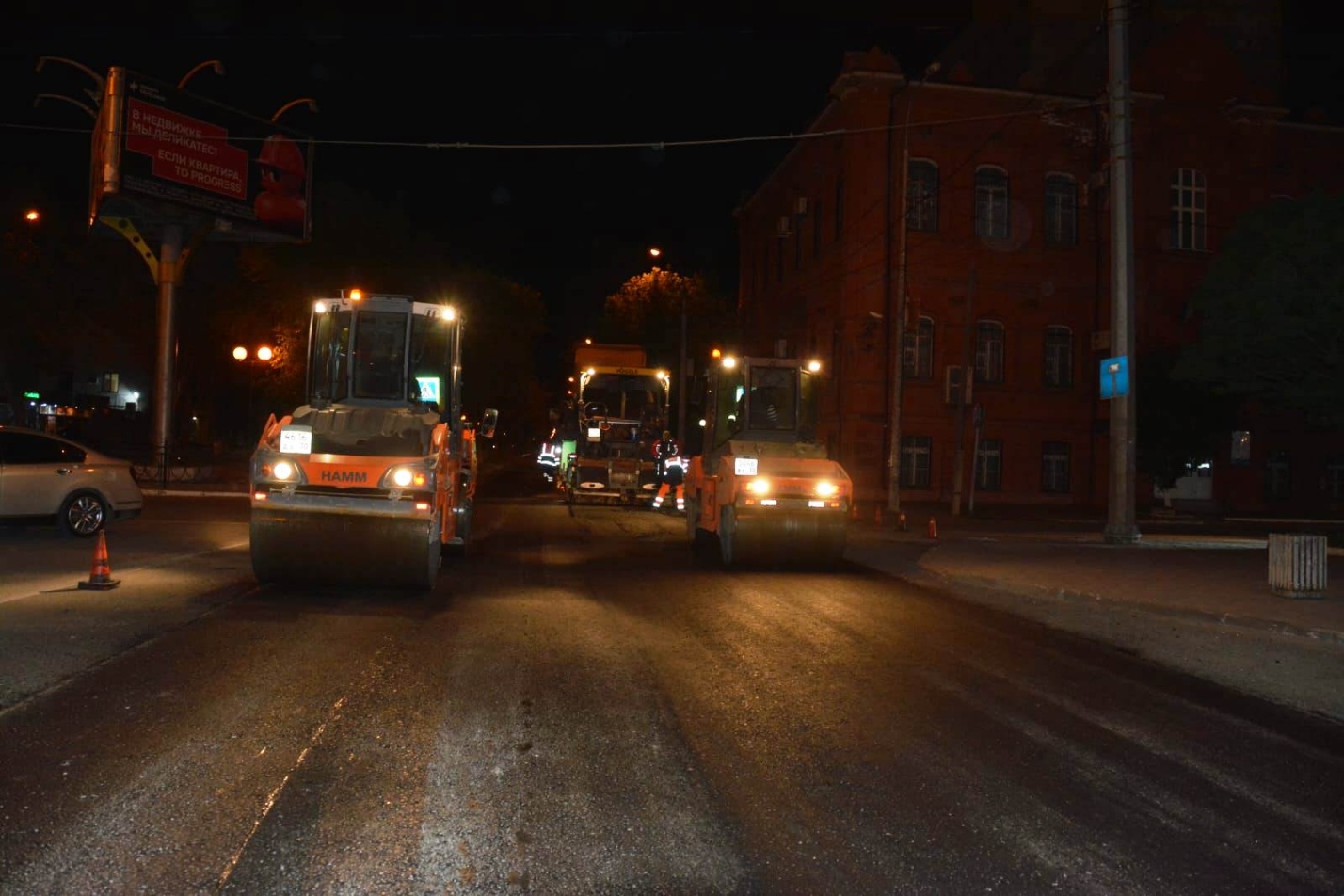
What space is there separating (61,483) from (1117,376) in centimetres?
1817

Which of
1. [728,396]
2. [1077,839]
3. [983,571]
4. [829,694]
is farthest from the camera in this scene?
[728,396]

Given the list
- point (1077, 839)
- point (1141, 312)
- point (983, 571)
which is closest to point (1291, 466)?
point (1141, 312)

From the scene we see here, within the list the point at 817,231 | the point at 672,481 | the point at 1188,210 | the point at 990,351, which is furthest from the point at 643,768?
the point at 1188,210

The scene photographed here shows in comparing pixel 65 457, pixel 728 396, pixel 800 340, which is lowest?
pixel 65 457

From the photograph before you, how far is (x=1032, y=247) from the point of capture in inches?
1602

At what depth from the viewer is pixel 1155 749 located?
7.09 meters

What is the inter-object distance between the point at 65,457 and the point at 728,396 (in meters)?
10.3

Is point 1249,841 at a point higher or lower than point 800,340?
lower

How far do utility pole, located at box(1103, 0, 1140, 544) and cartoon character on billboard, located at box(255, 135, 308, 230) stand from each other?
22539 mm

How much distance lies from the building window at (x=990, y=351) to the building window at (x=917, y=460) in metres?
3.17

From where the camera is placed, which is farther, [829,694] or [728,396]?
[728,396]

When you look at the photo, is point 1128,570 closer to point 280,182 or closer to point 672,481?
point 672,481

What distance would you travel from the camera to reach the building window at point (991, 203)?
40344mm

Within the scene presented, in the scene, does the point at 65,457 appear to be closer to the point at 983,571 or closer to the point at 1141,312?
the point at 983,571
